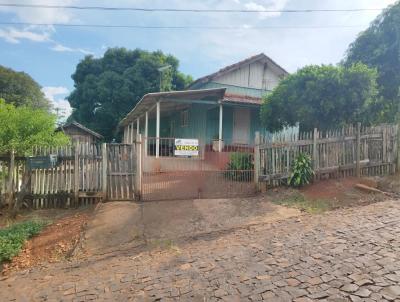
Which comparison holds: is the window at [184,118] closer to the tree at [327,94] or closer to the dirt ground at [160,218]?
the tree at [327,94]

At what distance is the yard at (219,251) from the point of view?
3.61 metres

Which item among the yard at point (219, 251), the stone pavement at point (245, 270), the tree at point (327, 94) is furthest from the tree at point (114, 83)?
the stone pavement at point (245, 270)

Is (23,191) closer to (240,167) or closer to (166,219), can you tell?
(166,219)

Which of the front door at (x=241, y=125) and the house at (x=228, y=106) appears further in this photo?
the front door at (x=241, y=125)

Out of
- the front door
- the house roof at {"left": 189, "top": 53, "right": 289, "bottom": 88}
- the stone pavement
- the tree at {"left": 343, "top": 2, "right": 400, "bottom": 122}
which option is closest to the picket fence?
the stone pavement

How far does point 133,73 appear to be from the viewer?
30.4 m

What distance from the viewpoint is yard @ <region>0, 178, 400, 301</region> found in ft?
11.8

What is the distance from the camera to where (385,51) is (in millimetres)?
12258

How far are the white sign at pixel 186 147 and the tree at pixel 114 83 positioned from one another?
22.8 m

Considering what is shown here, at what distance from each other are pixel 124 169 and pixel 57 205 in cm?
208

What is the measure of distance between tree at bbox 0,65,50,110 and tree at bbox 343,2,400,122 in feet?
107

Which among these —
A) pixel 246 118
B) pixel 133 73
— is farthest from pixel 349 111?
pixel 133 73

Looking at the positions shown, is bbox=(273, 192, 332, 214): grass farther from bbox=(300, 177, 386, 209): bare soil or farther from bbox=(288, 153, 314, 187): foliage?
bbox=(288, 153, 314, 187): foliage

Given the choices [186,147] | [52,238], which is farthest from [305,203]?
[52,238]
